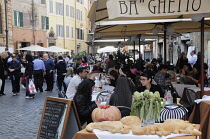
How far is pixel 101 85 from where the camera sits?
7766 mm

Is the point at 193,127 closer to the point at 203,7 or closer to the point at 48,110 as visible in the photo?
the point at 203,7

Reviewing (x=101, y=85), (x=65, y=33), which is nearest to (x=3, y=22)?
(x=65, y=33)

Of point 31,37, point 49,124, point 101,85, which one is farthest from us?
point 31,37

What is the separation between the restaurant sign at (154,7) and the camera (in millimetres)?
3871

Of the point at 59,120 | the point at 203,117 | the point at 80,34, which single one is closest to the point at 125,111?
the point at 59,120

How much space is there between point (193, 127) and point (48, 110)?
221 cm

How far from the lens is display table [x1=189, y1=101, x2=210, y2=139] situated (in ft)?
13.3

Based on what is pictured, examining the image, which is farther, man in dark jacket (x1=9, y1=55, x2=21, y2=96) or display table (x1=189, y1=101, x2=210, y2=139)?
man in dark jacket (x1=9, y1=55, x2=21, y2=96)

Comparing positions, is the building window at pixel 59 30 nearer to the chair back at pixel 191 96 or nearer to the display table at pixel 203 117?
the chair back at pixel 191 96

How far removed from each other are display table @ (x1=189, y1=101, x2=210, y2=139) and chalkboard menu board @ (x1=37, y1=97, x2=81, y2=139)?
1759mm

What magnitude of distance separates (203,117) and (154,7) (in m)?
1.75

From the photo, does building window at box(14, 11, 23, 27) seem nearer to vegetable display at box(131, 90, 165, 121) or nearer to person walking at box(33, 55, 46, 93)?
person walking at box(33, 55, 46, 93)

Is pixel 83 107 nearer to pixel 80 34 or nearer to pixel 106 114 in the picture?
pixel 106 114

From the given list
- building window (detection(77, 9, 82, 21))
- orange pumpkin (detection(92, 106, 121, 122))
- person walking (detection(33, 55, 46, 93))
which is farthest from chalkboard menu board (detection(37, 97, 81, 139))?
building window (detection(77, 9, 82, 21))
